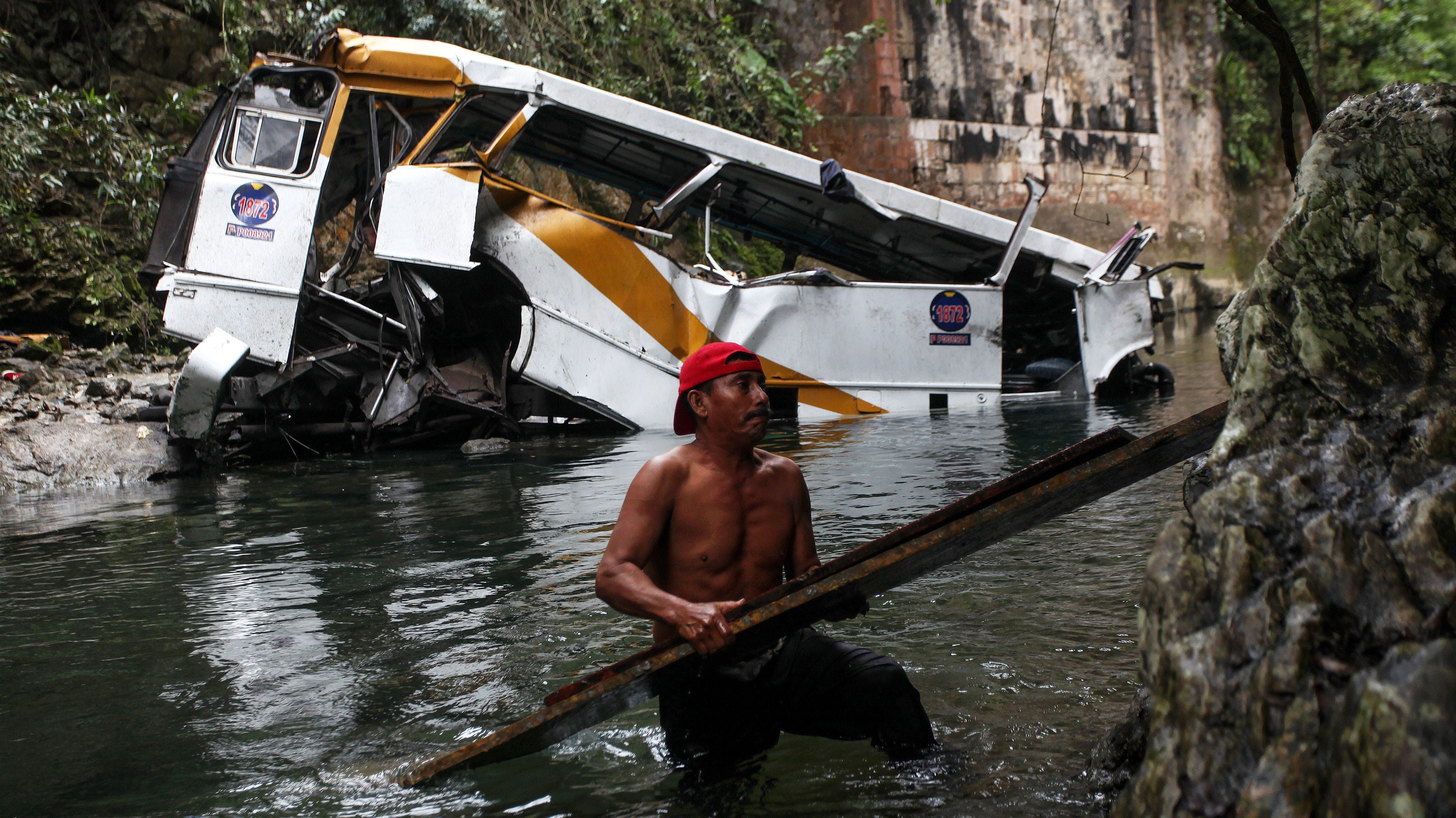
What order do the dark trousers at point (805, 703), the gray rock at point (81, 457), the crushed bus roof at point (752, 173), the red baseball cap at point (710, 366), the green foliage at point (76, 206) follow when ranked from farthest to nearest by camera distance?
the green foliage at point (76, 206) → the crushed bus roof at point (752, 173) → the gray rock at point (81, 457) → the red baseball cap at point (710, 366) → the dark trousers at point (805, 703)

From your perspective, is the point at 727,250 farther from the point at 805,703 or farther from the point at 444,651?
the point at 805,703

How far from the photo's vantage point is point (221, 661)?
3613 mm

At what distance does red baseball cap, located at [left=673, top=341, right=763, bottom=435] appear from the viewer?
2.70 metres

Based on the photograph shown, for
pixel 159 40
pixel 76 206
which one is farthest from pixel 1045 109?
pixel 76 206

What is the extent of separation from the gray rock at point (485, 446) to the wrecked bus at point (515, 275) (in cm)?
22

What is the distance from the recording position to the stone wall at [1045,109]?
22.7m

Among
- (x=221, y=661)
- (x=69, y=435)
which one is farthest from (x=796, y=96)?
(x=221, y=661)

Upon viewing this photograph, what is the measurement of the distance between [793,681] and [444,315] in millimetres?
6727

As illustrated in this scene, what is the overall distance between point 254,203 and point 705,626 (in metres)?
6.65

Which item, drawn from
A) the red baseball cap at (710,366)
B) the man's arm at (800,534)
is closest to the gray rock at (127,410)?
the red baseball cap at (710,366)

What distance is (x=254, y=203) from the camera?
777cm

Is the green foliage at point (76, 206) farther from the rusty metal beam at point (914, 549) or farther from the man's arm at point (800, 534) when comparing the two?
the rusty metal beam at point (914, 549)

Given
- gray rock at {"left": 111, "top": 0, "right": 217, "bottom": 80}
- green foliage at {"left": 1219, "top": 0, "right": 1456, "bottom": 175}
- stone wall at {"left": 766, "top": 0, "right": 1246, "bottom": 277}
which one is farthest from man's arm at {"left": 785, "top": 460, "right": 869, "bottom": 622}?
green foliage at {"left": 1219, "top": 0, "right": 1456, "bottom": 175}

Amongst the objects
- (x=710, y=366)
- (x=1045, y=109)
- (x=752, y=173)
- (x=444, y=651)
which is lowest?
(x=444, y=651)
